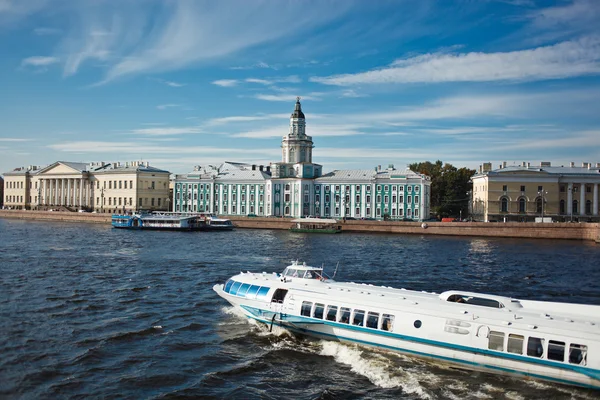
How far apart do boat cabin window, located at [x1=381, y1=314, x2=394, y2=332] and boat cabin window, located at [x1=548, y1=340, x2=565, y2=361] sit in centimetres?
387

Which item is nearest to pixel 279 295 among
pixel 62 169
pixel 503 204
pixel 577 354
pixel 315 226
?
pixel 577 354

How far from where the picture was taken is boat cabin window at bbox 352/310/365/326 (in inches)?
615

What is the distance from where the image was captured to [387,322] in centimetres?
1521

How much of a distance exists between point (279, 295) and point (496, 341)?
6754 mm

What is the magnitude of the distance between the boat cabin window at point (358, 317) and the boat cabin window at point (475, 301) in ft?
7.80

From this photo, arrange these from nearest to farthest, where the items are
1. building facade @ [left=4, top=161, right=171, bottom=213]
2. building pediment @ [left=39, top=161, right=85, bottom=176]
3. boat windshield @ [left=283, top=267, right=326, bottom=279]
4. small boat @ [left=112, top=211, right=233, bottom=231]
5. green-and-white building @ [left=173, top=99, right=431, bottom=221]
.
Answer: boat windshield @ [left=283, top=267, right=326, bottom=279] < small boat @ [left=112, top=211, right=233, bottom=231] < green-and-white building @ [left=173, top=99, right=431, bottom=221] < building facade @ [left=4, top=161, right=171, bottom=213] < building pediment @ [left=39, top=161, right=85, bottom=176]

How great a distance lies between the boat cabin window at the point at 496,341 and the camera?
44.6 ft

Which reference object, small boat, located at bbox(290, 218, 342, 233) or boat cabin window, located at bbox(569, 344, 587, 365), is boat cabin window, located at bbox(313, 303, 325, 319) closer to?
boat cabin window, located at bbox(569, 344, 587, 365)

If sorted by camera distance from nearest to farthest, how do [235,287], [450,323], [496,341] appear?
1. [496,341]
2. [450,323]
3. [235,287]

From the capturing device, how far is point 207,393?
13211 millimetres

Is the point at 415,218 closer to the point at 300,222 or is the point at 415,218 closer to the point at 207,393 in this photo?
the point at 300,222

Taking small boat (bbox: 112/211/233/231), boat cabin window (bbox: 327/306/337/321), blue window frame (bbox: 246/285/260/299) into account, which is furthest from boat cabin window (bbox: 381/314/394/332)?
small boat (bbox: 112/211/233/231)

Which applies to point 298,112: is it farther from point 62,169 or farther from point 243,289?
point 243,289

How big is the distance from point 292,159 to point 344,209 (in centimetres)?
1186
